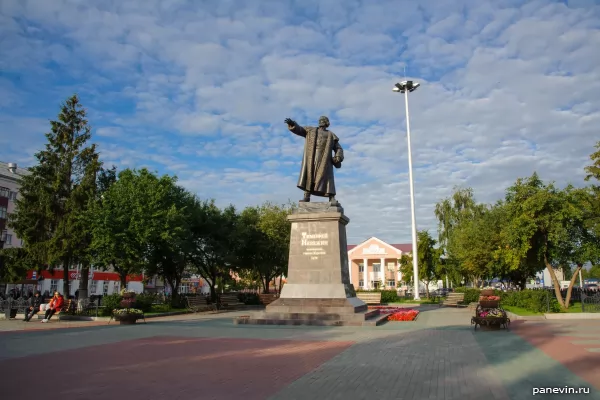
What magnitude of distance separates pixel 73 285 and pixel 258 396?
6012 centimetres

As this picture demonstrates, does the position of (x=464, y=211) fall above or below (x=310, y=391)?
above

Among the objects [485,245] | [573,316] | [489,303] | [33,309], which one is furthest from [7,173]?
[573,316]

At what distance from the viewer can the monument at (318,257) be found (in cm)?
1659

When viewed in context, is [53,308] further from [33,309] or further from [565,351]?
[565,351]

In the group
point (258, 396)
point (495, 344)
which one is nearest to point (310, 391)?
point (258, 396)

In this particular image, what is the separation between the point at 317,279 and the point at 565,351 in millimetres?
9002

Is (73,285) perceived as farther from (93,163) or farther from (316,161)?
(316,161)

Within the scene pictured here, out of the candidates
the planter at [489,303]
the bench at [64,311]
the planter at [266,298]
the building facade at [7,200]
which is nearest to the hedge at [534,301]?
the planter at [489,303]

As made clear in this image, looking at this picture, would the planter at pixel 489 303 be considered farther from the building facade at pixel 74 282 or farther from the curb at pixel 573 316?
the building facade at pixel 74 282

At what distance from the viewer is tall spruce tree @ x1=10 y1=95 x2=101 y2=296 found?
29.3m

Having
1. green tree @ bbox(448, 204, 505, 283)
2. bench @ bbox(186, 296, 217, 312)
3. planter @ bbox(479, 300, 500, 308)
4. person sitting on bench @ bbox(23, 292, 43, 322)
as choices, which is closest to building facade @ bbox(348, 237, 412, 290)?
green tree @ bbox(448, 204, 505, 283)

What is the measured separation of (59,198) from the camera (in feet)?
102

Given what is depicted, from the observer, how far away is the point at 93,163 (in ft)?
101

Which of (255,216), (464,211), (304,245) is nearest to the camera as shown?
(304,245)
